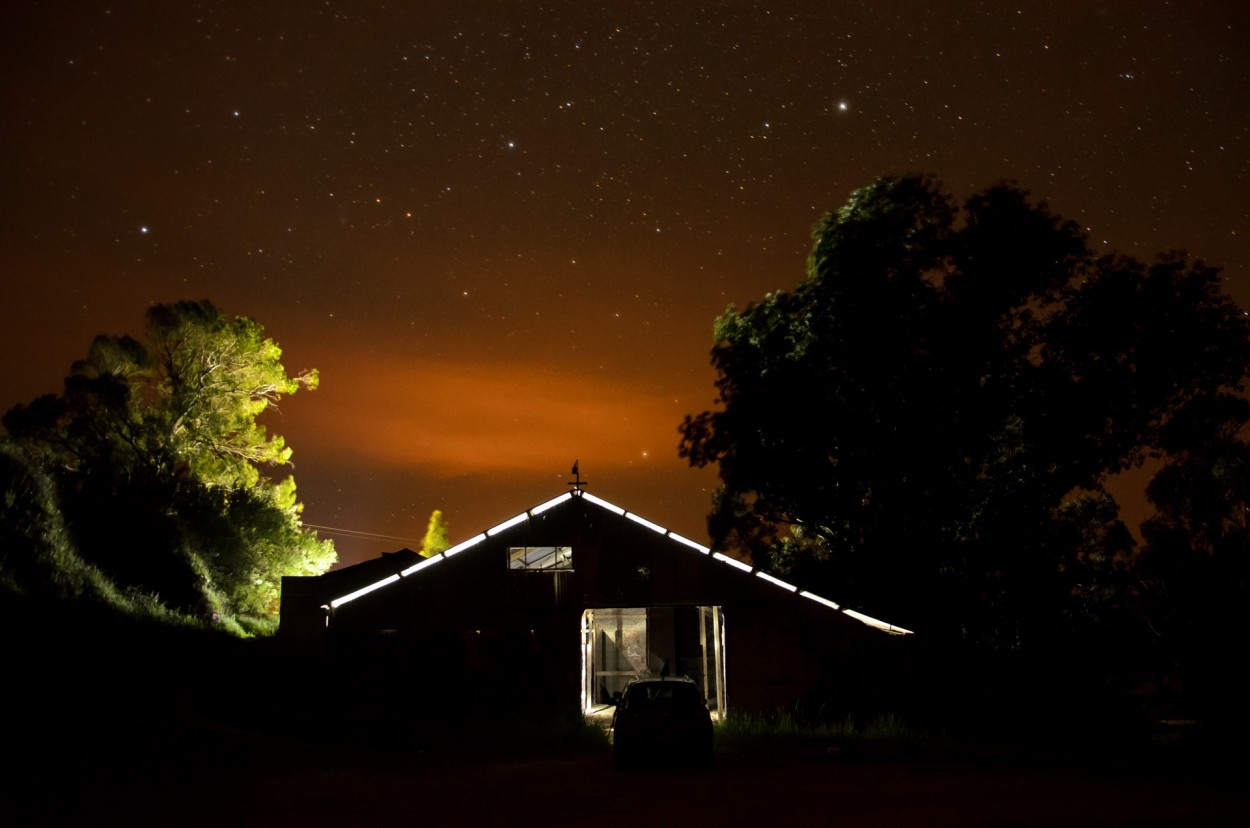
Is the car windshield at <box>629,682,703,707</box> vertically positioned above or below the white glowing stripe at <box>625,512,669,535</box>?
below

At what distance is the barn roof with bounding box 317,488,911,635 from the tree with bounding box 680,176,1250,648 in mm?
6713

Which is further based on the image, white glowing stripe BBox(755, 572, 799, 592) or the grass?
white glowing stripe BBox(755, 572, 799, 592)

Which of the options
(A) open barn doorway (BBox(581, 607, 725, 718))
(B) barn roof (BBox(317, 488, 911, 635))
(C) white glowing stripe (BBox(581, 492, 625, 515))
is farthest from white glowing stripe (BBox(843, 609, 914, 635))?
(A) open barn doorway (BBox(581, 607, 725, 718))

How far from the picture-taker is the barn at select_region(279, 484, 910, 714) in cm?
2341

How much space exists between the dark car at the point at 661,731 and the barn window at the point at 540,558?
26.0 feet

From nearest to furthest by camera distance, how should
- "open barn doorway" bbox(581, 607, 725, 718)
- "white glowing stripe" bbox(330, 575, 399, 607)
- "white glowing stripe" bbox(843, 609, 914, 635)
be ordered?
"white glowing stripe" bbox(843, 609, 914, 635)
"white glowing stripe" bbox(330, 575, 399, 607)
"open barn doorway" bbox(581, 607, 725, 718)

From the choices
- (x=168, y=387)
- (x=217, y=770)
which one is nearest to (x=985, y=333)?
(x=217, y=770)

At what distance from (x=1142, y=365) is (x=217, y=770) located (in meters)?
23.7

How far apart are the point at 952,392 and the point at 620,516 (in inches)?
415

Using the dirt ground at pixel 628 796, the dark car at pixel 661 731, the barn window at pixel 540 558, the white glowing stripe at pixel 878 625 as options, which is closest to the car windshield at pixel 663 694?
the dark car at pixel 661 731

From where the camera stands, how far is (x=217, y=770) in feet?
54.8

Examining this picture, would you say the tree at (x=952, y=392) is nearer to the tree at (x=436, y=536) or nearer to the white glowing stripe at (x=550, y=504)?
the white glowing stripe at (x=550, y=504)

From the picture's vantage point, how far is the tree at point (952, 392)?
27.1 meters

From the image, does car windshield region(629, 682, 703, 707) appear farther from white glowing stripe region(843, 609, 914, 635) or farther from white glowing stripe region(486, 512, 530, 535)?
white glowing stripe region(486, 512, 530, 535)
